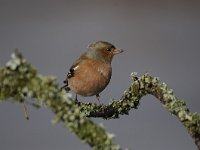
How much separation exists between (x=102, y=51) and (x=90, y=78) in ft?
0.97

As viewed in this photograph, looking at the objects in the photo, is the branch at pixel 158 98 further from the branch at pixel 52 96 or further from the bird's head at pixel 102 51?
the bird's head at pixel 102 51

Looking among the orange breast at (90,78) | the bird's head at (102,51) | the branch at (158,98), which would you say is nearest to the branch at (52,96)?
the branch at (158,98)

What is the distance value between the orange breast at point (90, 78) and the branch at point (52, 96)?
1497 millimetres

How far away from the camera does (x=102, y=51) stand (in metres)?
2.68

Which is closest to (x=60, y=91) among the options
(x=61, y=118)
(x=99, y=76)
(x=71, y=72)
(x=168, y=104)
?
(x=61, y=118)

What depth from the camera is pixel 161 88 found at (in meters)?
1.40

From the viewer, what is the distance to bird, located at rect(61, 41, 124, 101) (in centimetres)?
242

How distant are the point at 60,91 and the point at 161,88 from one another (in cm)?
61

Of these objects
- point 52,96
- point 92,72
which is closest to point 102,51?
point 92,72

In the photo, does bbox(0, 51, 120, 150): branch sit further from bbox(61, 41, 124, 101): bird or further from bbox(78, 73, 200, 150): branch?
bbox(61, 41, 124, 101): bird

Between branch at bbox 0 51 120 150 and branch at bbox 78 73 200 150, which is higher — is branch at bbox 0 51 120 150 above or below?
below

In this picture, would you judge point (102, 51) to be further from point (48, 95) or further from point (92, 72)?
point (48, 95)

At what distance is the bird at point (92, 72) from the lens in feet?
7.94

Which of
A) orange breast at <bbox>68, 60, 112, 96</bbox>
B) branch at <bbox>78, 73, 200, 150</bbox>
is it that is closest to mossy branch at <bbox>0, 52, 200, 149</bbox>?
branch at <bbox>78, 73, 200, 150</bbox>
